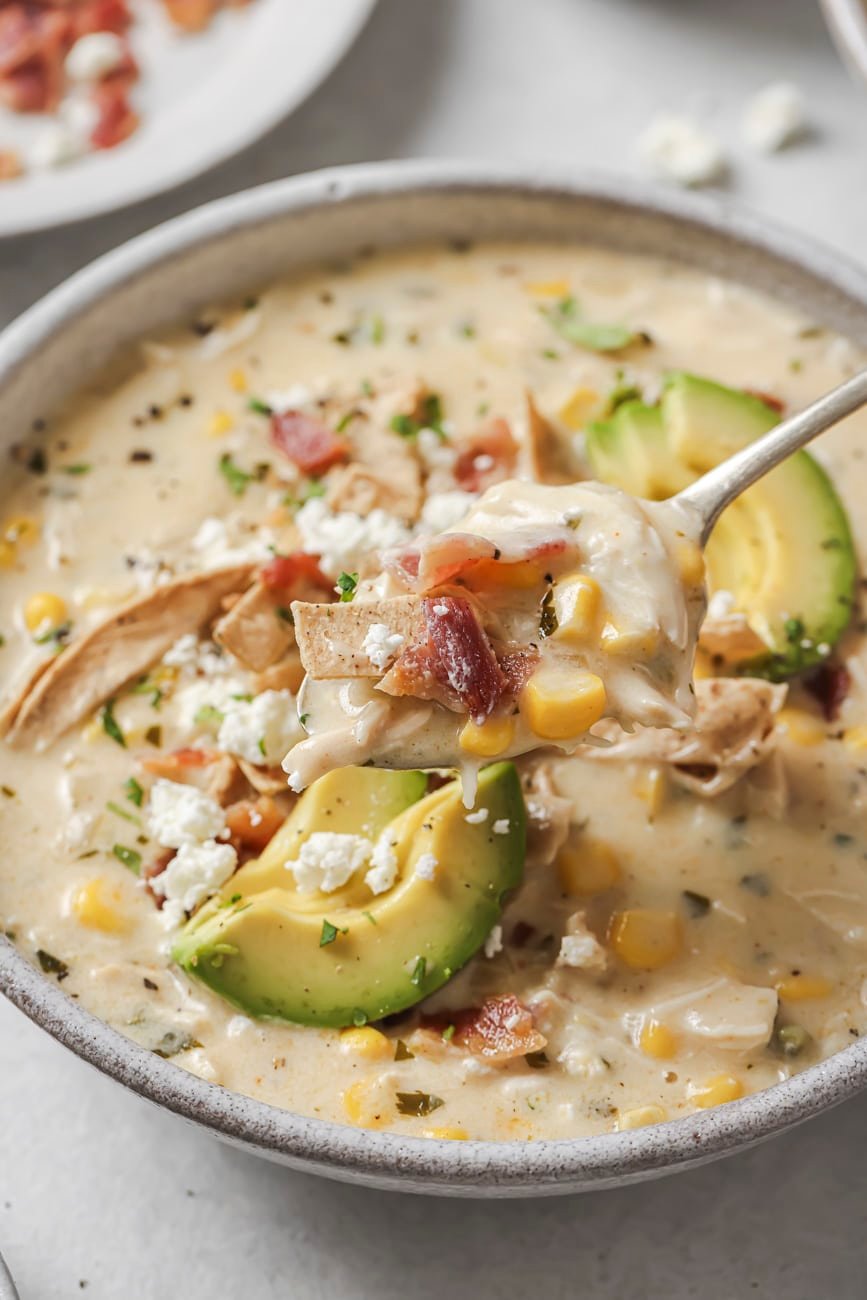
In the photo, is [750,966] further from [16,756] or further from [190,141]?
[190,141]

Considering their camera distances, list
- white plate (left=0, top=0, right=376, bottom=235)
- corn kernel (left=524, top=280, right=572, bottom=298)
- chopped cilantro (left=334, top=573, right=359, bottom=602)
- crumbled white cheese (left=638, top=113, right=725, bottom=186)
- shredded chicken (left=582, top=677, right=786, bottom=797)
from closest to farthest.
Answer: chopped cilantro (left=334, top=573, right=359, bottom=602)
shredded chicken (left=582, top=677, right=786, bottom=797)
corn kernel (left=524, top=280, right=572, bottom=298)
white plate (left=0, top=0, right=376, bottom=235)
crumbled white cheese (left=638, top=113, right=725, bottom=186)

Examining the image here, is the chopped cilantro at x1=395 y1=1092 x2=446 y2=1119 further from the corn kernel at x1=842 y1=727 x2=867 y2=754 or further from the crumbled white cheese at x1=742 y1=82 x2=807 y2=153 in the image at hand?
the crumbled white cheese at x1=742 y1=82 x2=807 y2=153

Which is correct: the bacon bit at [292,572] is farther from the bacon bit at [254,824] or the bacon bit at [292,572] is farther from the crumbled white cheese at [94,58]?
the crumbled white cheese at [94,58]

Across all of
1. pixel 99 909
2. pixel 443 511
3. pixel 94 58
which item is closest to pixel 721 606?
pixel 443 511

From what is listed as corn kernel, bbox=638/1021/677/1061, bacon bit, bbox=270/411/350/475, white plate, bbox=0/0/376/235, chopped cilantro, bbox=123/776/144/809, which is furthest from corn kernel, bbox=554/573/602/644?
white plate, bbox=0/0/376/235

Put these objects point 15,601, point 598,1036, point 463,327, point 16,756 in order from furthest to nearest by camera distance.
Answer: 1. point 463,327
2. point 15,601
3. point 16,756
4. point 598,1036

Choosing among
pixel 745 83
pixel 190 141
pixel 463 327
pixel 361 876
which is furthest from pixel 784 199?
pixel 361 876

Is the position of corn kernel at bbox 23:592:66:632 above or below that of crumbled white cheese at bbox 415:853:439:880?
above
